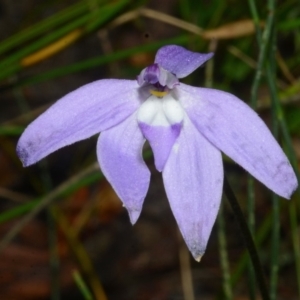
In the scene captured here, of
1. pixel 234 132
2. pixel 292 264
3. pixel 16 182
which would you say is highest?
pixel 16 182

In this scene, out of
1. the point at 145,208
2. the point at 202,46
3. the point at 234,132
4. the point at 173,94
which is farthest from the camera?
the point at 145,208

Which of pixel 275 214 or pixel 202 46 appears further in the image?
pixel 202 46

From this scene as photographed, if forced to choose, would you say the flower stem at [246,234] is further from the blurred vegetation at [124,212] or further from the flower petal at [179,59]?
the blurred vegetation at [124,212]

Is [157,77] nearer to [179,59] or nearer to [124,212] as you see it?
[179,59]

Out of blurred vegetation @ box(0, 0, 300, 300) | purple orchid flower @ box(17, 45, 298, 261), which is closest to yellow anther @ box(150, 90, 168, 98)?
purple orchid flower @ box(17, 45, 298, 261)

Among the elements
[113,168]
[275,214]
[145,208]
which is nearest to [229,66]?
[145,208]

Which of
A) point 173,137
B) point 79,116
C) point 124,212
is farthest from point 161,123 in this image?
point 124,212

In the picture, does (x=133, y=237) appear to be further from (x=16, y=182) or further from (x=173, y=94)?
(x=173, y=94)
